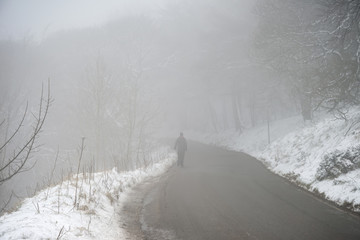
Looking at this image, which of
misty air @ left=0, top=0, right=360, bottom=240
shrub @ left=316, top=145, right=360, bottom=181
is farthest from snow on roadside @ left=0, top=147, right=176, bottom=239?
shrub @ left=316, top=145, right=360, bottom=181

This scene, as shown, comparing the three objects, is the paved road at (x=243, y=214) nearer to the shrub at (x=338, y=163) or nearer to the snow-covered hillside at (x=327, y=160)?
the snow-covered hillside at (x=327, y=160)

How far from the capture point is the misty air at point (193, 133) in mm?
5367

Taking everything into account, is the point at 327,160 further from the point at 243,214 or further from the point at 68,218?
the point at 68,218

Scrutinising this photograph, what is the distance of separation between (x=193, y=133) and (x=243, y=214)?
44029 millimetres

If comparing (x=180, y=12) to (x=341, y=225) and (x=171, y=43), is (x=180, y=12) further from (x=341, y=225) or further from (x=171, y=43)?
(x=341, y=225)

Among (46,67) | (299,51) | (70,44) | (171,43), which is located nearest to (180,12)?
(171,43)

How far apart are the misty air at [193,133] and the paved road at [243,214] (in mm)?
38

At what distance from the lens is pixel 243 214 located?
5801 millimetres

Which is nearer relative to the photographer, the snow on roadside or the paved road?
the snow on roadside

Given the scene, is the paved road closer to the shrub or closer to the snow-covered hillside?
the snow-covered hillside

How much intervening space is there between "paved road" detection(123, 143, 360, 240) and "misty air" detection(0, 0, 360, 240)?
0.13 ft

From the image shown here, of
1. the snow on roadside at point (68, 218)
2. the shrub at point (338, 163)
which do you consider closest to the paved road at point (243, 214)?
the snow on roadside at point (68, 218)

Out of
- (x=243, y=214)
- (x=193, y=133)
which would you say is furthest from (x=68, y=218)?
(x=193, y=133)

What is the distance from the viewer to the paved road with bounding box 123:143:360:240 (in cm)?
477
